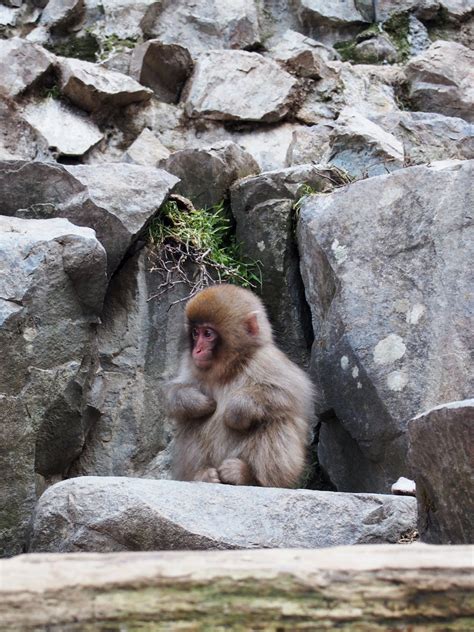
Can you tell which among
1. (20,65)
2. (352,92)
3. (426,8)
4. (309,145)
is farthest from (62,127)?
(426,8)

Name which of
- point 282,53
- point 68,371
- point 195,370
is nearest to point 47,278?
point 68,371

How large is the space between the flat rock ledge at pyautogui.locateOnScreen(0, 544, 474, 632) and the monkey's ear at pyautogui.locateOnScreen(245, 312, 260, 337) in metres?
3.55

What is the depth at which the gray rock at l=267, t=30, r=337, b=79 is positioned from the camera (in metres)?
8.18

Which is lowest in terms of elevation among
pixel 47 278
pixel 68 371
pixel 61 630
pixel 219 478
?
pixel 219 478

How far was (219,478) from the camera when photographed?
4.90m

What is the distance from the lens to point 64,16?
8.42 meters

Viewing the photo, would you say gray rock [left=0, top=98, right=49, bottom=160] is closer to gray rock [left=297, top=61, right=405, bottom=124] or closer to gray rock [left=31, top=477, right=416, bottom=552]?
gray rock [left=297, top=61, right=405, bottom=124]

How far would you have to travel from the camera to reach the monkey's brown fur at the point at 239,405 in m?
4.97

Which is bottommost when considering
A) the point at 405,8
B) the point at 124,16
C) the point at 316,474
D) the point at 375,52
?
the point at 316,474

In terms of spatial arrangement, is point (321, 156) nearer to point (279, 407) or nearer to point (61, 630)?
point (279, 407)

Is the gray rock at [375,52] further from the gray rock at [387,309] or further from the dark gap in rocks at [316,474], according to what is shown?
the dark gap in rocks at [316,474]

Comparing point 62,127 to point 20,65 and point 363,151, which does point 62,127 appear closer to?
point 20,65

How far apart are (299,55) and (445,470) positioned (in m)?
5.69

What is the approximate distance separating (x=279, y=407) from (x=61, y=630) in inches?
131
